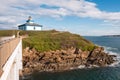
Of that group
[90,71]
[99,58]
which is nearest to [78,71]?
[90,71]

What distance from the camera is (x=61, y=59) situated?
244 feet

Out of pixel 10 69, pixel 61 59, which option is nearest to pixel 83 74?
pixel 61 59

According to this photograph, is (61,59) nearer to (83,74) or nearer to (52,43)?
(52,43)

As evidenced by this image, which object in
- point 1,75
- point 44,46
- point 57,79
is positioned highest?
point 1,75

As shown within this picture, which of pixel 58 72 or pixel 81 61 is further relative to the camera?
pixel 81 61

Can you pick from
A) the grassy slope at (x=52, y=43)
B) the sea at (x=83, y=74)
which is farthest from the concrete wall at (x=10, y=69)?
the grassy slope at (x=52, y=43)

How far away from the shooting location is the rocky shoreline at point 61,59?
2714 inches

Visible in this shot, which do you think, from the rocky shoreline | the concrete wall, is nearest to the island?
the rocky shoreline

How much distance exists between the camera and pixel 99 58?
7912 centimetres

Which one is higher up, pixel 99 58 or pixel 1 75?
pixel 1 75

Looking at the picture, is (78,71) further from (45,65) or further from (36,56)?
(36,56)

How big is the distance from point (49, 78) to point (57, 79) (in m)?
2.11

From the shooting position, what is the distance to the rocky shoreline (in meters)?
68.9

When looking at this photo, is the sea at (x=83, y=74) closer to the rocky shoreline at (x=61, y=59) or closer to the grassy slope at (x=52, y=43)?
the rocky shoreline at (x=61, y=59)
